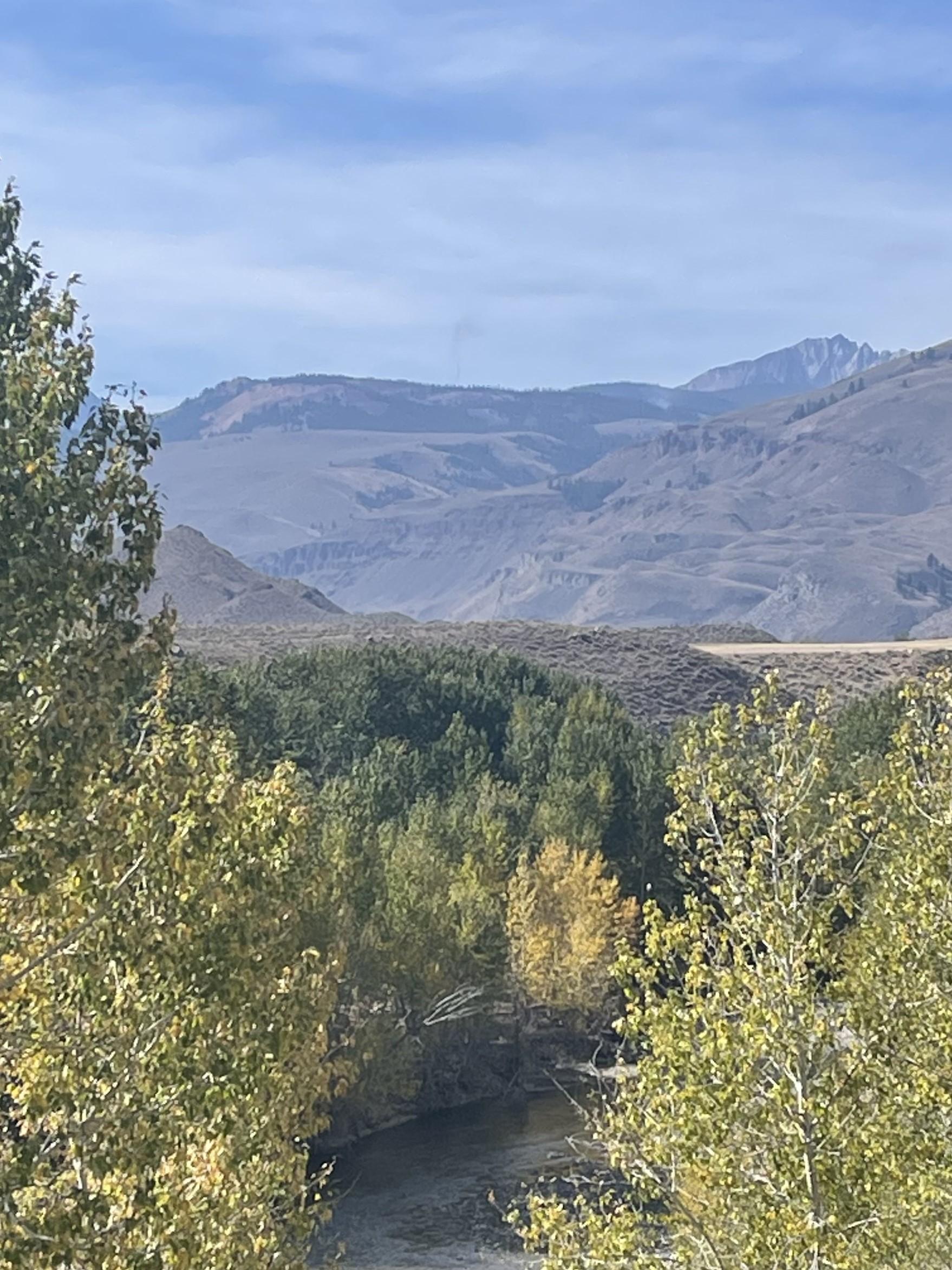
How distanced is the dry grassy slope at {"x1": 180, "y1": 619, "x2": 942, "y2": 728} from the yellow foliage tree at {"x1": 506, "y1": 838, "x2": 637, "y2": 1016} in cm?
7479

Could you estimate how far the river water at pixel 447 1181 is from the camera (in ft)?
168

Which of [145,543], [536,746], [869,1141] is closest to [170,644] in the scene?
[145,543]

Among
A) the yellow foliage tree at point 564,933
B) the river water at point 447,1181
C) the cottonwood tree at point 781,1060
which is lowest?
the river water at point 447,1181

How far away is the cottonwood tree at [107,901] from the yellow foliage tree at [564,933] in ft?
198

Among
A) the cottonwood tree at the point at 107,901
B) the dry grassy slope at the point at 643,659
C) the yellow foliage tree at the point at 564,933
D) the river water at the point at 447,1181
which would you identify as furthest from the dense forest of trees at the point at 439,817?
the dry grassy slope at the point at 643,659

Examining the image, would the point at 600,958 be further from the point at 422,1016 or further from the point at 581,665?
the point at 581,665

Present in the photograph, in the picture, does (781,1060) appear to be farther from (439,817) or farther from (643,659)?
(643,659)

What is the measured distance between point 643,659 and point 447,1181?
123 meters

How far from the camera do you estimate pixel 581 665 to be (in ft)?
582

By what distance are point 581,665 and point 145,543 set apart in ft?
535

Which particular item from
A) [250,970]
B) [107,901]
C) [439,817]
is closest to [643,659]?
[439,817]

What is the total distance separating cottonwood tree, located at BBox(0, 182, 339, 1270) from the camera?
1383 cm

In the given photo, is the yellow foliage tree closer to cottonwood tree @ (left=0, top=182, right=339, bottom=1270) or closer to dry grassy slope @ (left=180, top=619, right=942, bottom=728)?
cottonwood tree @ (left=0, top=182, right=339, bottom=1270)

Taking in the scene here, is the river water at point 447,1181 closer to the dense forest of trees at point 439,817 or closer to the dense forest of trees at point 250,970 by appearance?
the dense forest of trees at point 439,817
